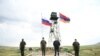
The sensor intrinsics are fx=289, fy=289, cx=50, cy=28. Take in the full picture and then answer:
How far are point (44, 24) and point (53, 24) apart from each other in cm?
242

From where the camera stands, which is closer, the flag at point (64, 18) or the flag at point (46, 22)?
the flag at point (64, 18)

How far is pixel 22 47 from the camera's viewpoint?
107 ft

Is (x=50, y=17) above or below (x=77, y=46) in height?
above

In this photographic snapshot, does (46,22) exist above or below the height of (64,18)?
below

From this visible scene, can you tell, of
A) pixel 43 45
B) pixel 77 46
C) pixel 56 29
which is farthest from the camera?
pixel 56 29

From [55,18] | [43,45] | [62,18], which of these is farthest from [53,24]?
[43,45]

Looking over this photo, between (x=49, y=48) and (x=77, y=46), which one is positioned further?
(x=49, y=48)

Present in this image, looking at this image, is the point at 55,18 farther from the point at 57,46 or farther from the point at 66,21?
the point at 57,46

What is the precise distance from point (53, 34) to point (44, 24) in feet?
17.4

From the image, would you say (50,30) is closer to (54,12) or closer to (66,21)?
(54,12)

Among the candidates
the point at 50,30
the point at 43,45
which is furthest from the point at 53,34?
the point at 43,45

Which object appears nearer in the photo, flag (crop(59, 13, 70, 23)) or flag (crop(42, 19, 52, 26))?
flag (crop(59, 13, 70, 23))

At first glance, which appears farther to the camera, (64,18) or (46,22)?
(46,22)

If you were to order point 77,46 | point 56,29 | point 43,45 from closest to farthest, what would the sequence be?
point 77,46 → point 43,45 → point 56,29
